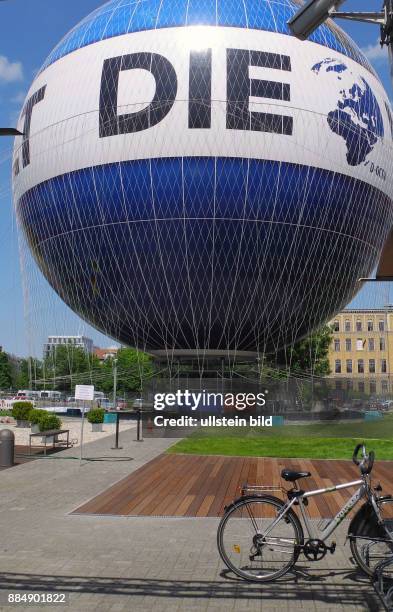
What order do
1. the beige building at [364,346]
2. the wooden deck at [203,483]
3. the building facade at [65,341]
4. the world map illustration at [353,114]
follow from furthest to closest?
the beige building at [364,346] < the building facade at [65,341] < the world map illustration at [353,114] < the wooden deck at [203,483]

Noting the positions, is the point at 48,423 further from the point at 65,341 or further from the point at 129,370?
the point at 129,370

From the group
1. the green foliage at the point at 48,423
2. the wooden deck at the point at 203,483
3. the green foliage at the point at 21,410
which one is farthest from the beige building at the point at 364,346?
the wooden deck at the point at 203,483

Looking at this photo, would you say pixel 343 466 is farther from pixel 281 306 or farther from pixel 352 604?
pixel 281 306

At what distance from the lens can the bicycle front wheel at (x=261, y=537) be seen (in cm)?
525

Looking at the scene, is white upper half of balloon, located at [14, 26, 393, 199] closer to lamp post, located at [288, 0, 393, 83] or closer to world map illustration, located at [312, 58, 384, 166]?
world map illustration, located at [312, 58, 384, 166]

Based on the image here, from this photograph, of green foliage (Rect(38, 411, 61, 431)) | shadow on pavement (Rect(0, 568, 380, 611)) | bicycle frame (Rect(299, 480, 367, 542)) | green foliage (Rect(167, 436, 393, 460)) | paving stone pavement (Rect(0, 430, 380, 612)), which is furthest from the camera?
green foliage (Rect(38, 411, 61, 431))

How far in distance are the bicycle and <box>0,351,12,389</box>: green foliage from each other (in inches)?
4111

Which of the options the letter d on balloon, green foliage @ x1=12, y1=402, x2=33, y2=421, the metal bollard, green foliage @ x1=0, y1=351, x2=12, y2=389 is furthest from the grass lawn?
green foliage @ x1=0, y1=351, x2=12, y2=389

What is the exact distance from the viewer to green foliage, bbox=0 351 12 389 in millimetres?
105225

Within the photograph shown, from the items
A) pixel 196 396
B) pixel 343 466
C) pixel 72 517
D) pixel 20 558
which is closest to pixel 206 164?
pixel 196 396

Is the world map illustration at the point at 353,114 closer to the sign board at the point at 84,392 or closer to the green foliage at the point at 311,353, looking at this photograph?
the sign board at the point at 84,392

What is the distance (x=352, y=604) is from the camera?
182 inches

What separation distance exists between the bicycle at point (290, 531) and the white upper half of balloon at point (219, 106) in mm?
17220

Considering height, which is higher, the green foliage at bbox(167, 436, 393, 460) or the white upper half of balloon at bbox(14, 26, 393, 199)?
the white upper half of balloon at bbox(14, 26, 393, 199)
